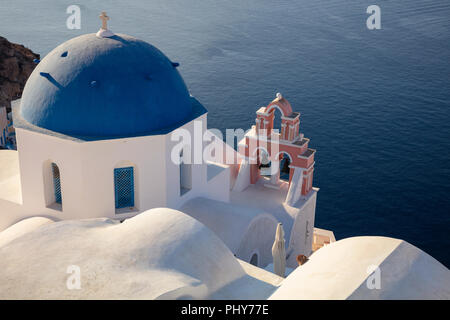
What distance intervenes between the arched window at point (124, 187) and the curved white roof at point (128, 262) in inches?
106

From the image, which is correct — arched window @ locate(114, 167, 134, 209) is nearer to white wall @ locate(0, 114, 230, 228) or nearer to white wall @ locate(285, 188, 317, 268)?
white wall @ locate(0, 114, 230, 228)

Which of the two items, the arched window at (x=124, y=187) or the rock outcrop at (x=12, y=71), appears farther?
the rock outcrop at (x=12, y=71)

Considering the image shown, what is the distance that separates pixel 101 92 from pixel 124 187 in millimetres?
A: 2944

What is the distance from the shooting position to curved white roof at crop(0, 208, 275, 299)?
9.48m

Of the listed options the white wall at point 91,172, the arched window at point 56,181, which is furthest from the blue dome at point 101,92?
the arched window at point 56,181

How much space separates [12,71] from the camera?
45.4m

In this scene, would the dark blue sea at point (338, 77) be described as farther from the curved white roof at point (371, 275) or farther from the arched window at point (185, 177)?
the curved white roof at point (371, 275)

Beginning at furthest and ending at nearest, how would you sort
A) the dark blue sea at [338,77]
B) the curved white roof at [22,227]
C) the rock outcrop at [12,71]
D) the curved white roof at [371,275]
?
the rock outcrop at [12,71] → the dark blue sea at [338,77] → the curved white roof at [22,227] → the curved white roof at [371,275]

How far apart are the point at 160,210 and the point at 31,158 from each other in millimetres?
5163

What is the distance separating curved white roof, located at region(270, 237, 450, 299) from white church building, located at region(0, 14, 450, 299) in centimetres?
2

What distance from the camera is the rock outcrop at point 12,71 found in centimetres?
4397

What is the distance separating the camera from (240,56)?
191 feet

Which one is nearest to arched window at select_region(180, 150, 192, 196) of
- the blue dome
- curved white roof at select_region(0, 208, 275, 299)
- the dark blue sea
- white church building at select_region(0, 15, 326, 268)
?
white church building at select_region(0, 15, 326, 268)
